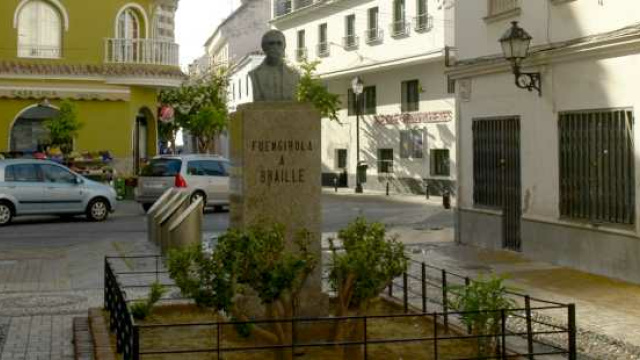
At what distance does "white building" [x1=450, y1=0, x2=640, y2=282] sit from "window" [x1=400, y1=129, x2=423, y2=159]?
19.1 metres

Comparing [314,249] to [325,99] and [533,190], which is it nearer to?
[533,190]

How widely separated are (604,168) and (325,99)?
27.4 metres

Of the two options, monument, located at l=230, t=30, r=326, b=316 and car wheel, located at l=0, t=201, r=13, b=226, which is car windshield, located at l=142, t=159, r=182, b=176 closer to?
car wheel, located at l=0, t=201, r=13, b=226

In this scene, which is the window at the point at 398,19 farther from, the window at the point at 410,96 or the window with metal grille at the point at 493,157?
the window with metal grille at the point at 493,157

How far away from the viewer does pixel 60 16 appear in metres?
29.8

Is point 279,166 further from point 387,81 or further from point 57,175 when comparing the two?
point 387,81

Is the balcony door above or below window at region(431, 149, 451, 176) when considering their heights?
above

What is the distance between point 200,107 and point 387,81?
588 inches

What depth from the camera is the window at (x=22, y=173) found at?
69.8 ft

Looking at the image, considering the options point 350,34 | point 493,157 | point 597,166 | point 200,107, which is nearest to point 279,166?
point 597,166

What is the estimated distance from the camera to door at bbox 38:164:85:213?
2183cm

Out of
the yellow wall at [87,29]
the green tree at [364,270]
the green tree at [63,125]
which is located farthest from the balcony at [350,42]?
the green tree at [364,270]

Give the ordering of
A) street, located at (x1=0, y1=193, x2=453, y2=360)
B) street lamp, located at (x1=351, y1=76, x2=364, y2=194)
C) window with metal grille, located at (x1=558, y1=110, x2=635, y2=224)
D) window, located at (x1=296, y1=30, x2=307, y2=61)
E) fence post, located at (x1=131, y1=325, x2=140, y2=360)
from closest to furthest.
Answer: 1. fence post, located at (x1=131, y1=325, x2=140, y2=360)
2. street, located at (x1=0, y1=193, x2=453, y2=360)
3. window with metal grille, located at (x1=558, y1=110, x2=635, y2=224)
4. street lamp, located at (x1=351, y1=76, x2=364, y2=194)
5. window, located at (x1=296, y1=30, x2=307, y2=61)

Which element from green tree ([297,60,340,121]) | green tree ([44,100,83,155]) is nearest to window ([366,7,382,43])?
green tree ([297,60,340,121])
